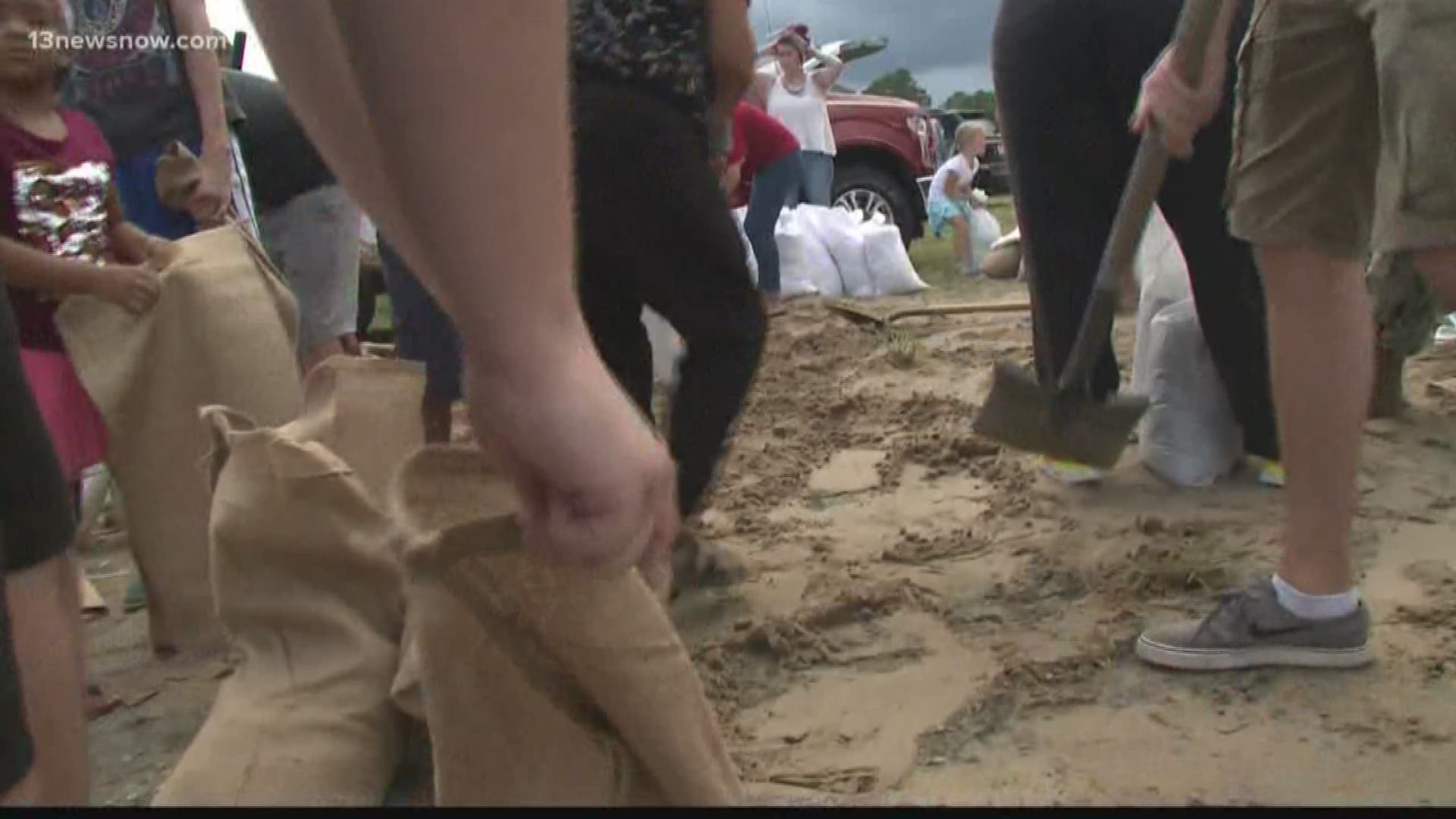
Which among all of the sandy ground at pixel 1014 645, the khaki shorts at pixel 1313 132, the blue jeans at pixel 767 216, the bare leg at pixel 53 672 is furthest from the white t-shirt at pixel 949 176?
the bare leg at pixel 53 672

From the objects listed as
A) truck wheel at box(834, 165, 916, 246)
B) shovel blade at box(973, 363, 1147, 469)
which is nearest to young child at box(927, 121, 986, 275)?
truck wheel at box(834, 165, 916, 246)

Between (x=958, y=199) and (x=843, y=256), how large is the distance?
2698 millimetres

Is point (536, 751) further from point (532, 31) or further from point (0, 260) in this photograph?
point (0, 260)

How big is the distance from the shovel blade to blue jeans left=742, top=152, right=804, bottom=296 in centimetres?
446

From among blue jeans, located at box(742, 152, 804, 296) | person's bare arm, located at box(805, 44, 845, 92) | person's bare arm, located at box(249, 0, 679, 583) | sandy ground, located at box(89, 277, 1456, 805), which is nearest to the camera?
person's bare arm, located at box(249, 0, 679, 583)

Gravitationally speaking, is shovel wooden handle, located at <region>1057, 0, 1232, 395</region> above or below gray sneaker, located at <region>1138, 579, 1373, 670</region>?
above

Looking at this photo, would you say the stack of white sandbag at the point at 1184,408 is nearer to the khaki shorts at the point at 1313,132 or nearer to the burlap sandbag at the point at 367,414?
the khaki shorts at the point at 1313,132

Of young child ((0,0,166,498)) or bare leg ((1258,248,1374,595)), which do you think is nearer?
bare leg ((1258,248,1374,595))

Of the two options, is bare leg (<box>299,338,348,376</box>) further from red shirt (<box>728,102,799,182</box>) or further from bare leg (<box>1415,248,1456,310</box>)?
red shirt (<box>728,102,799,182</box>)

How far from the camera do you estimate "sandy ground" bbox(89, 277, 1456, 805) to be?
184 centimetres

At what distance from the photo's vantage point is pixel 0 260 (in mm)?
2197

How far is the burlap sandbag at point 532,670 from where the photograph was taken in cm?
98

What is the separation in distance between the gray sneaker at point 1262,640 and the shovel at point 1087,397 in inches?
23.3

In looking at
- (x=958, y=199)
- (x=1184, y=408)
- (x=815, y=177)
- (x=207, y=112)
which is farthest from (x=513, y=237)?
(x=958, y=199)
